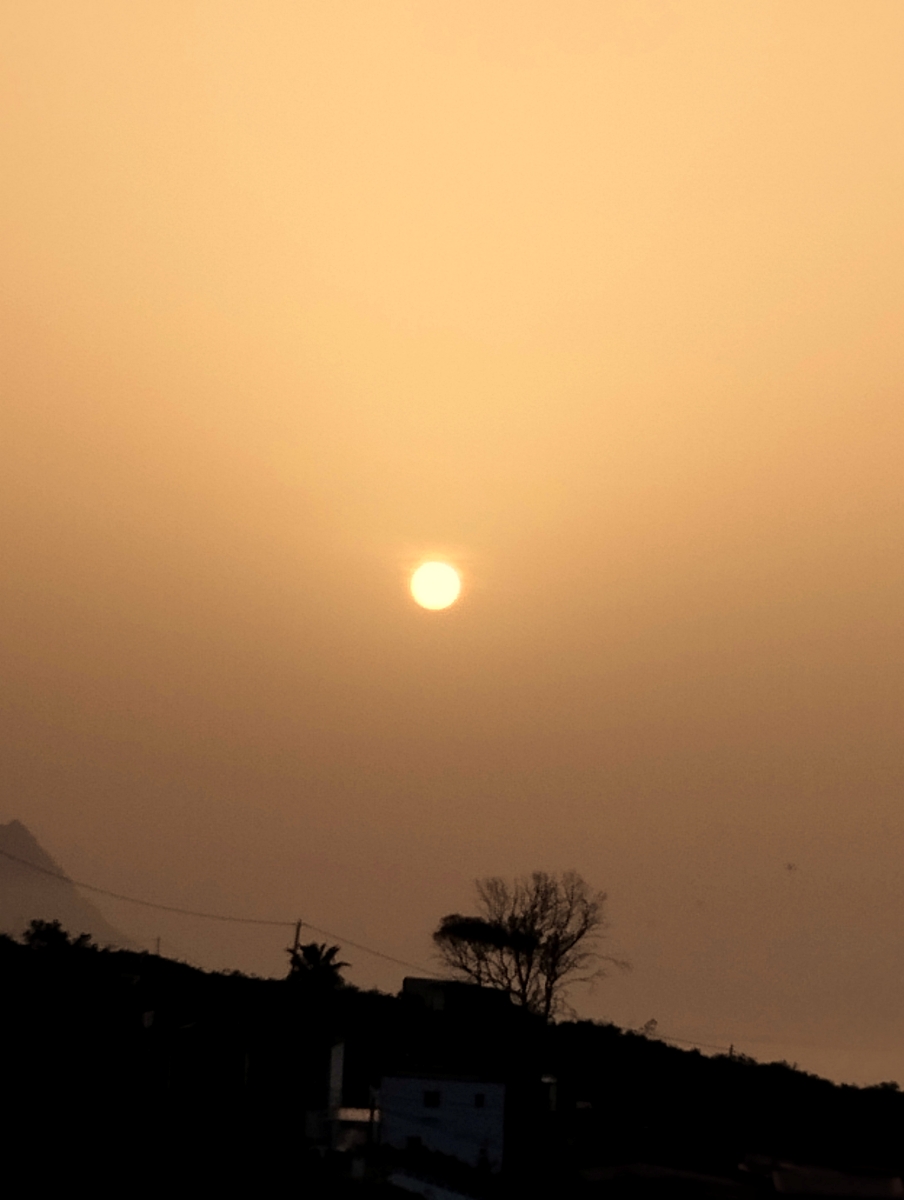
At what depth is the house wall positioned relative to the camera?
216ft

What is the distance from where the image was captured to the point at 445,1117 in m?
66.2

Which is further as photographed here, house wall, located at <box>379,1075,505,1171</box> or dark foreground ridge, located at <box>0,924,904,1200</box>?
house wall, located at <box>379,1075,505,1171</box>

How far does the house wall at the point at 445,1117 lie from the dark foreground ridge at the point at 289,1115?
0.07 m

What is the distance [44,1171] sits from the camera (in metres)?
51.0

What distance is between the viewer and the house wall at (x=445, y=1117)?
65688mm

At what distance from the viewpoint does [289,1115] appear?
66500 mm

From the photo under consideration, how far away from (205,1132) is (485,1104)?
1317cm

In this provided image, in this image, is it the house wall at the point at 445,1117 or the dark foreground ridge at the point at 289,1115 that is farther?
the house wall at the point at 445,1117

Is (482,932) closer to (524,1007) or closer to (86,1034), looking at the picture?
(524,1007)

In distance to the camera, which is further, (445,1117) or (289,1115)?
(289,1115)

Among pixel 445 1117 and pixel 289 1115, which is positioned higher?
pixel 445 1117

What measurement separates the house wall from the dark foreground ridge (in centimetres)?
7

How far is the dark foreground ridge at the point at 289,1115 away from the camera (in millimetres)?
56250

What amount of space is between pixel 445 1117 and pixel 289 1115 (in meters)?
7.32
